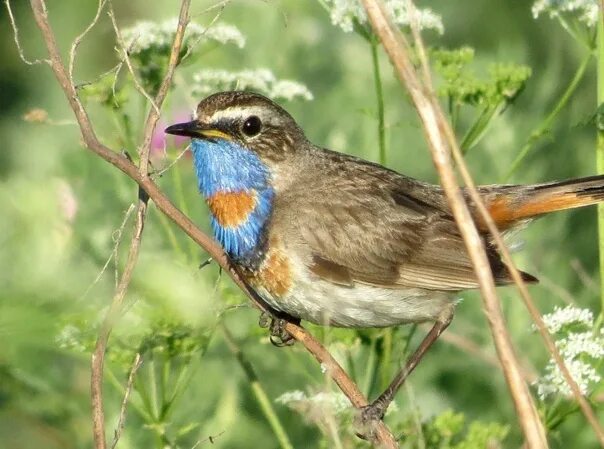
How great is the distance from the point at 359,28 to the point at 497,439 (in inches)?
Answer: 69.8

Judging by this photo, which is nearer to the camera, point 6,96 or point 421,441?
point 421,441

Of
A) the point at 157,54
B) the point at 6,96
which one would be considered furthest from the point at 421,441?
the point at 6,96

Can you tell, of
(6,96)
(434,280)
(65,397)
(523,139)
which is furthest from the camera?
(6,96)

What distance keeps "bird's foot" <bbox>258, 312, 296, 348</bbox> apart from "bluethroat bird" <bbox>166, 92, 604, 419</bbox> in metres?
0.16

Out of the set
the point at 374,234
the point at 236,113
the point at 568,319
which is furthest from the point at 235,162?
the point at 568,319

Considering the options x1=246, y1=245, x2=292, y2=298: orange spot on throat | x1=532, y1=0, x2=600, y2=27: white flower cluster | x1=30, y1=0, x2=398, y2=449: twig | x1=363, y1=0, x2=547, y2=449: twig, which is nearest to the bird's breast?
x1=246, y1=245, x2=292, y2=298: orange spot on throat

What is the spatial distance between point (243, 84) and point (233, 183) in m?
0.82

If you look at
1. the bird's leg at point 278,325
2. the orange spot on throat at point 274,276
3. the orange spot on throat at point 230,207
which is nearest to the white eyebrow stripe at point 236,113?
the orange spot on throat at point 230,207

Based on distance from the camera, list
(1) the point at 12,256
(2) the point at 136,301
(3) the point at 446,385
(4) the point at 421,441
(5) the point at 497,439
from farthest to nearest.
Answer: (3) the point at 446,385, (5) the point at 497,439, (4) the point at 421,441, (2) the point at 136,301, (1) the point at 12,256

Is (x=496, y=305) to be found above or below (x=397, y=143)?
below

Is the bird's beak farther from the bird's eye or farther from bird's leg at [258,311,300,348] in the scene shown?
bird's leg at [258,311,300,348]

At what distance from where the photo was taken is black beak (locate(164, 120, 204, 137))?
4.55m

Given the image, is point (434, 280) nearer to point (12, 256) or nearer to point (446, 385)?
point (446, 385)

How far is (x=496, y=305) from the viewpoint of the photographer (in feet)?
9.88
